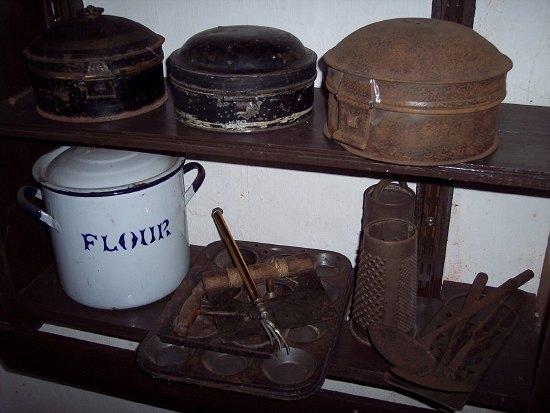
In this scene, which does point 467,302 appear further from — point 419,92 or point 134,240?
point 134,240

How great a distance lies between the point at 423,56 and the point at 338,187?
19.6 inches

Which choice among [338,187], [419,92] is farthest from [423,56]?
[338,187]

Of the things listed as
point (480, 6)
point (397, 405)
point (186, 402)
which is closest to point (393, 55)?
point (480, 6)

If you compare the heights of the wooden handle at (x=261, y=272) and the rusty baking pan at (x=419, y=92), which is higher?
the rusty baking pan at (x=419, y=92)

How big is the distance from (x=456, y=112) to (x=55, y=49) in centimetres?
67

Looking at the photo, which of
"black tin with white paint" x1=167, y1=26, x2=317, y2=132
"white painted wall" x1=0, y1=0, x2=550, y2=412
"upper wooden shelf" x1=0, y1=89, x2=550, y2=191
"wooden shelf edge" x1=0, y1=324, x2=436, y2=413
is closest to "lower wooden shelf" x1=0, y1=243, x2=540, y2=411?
"wooden shelf edge" x1=0, y1=324, x2=436, y2=413

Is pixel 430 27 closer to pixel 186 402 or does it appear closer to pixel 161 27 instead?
pixel 161 27

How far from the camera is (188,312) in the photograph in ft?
3.36

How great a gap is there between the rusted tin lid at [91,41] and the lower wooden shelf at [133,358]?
1.75ft

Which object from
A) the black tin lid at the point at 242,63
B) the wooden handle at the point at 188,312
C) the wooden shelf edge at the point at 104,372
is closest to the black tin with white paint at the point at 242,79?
the black tin lid at the point at 242,63

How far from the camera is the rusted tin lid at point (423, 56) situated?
27.9 inches

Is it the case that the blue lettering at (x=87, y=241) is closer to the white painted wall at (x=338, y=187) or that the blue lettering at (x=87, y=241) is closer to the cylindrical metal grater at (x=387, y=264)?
the white painted wall at (x=338, y=187)

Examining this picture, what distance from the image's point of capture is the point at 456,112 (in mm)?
719

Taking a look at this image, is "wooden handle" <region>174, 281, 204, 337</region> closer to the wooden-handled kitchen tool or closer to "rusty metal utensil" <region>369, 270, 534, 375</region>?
the wooden-handled kitchen tool
